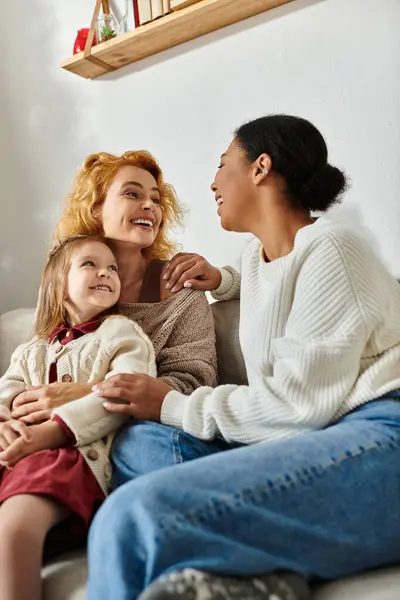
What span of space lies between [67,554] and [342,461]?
0.55 m

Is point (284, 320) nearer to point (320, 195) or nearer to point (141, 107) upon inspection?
point (320, 195)

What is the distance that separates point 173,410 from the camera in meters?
1.28

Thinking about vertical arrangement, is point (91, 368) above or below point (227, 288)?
below

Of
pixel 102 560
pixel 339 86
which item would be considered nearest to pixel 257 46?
pixel 339 86

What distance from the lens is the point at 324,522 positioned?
0.94 meters

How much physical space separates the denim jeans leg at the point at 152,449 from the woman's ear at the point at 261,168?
579mm

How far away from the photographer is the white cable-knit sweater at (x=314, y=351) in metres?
1.12

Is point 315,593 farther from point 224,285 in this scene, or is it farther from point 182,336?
point 224,285

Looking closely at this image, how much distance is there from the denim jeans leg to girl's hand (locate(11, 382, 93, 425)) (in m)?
0.16

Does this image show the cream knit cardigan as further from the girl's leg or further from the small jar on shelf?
the small jar on shelf

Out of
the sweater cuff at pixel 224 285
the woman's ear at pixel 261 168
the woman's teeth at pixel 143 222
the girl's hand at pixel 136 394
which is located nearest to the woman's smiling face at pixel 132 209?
the woman's teeth at pixel 143 222

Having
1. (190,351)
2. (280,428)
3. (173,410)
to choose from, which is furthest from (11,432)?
(280,428)

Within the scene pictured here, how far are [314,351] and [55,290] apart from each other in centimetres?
77

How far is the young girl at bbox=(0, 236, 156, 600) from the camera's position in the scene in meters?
1.12
